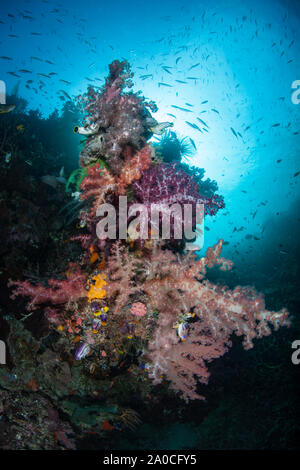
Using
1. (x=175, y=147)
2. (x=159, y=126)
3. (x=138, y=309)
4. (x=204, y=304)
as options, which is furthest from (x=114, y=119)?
(x=175, y=147)

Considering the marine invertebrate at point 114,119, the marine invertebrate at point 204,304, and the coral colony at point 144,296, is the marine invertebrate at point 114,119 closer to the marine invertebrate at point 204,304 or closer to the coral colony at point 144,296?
the coral colony at point 144,296

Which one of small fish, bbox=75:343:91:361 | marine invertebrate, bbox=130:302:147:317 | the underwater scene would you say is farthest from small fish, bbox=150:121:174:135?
small fish, bbox=75:343:91:361

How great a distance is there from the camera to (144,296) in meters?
2.84

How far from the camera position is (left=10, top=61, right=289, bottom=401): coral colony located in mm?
2684

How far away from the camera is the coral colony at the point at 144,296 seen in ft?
8.80

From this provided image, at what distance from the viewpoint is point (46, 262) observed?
354cm

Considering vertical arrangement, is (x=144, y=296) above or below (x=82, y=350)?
above

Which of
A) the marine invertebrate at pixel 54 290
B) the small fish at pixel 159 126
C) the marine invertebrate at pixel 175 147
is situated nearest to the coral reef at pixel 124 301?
the marine invertebrate at pixel 54 290

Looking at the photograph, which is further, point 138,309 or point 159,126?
point 159,126

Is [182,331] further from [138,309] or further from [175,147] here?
[175,147]

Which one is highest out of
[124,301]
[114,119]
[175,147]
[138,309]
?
[175,147]

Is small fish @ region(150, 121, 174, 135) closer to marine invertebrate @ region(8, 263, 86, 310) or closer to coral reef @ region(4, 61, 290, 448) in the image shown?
coral reef @ region(4, 61, 290, 448)

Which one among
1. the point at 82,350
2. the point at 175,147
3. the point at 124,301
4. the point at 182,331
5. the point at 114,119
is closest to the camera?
the point at 124,301

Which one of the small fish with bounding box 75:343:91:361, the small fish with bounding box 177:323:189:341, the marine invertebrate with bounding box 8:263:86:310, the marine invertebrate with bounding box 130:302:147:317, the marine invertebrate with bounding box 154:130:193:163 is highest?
the marine invertebrate with bounding box 154:130:193:163
